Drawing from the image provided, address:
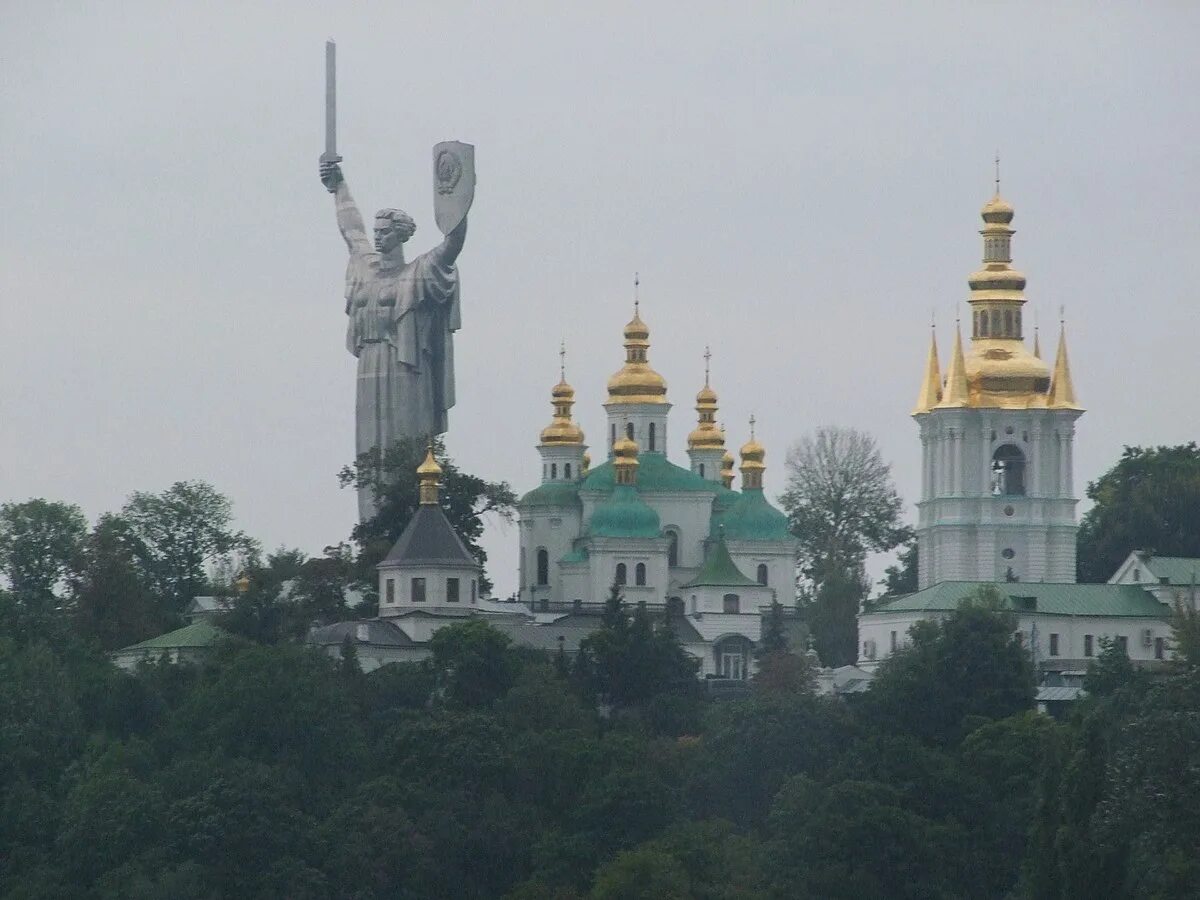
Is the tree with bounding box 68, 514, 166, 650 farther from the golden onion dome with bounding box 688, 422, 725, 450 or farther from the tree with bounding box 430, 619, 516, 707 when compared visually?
the golden onion dome with bounding box 688, 422, 725, 450

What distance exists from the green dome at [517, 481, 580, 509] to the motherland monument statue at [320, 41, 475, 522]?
11.6 feet

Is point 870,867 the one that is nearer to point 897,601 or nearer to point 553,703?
point 553,703

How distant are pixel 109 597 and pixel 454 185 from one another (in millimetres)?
9235

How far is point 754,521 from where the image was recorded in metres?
98.6

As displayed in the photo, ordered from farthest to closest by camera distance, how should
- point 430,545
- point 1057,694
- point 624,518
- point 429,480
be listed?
point 624,518 → point 429,480 → point 430,545 → point 1057,694

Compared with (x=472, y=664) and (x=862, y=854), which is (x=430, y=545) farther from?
(x=862, y=854)

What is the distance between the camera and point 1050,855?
70562mm

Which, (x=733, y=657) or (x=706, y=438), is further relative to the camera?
(x=706, y=438)

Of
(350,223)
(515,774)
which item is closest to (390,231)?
(350,223)

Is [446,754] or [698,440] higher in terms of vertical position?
[698,440]

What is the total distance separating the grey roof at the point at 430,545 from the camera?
90125 mm

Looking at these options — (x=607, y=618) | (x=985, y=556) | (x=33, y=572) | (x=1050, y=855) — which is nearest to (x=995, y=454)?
(x=985, y=556)

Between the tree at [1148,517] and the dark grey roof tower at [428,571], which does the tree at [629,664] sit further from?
the tree at [1148,517]

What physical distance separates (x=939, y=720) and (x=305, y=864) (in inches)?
461
